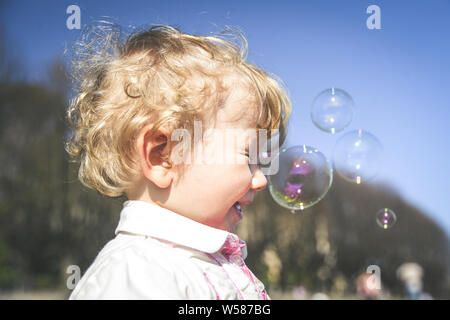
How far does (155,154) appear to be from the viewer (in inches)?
59.2

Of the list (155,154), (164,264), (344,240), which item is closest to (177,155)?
(155,154)

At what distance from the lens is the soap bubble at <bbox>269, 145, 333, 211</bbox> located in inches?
115

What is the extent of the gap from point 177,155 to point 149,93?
0.79ft

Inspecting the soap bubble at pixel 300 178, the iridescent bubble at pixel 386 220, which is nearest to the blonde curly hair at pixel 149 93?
the soap bubble at pixel 300 178

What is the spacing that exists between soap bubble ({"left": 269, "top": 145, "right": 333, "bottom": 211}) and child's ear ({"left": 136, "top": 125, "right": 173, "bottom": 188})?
1559 millimetres

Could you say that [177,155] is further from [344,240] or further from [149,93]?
[344,240]

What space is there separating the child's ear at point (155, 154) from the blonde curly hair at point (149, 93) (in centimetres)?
→ 3

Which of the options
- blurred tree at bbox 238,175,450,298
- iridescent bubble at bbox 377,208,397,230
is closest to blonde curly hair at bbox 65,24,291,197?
iridescent bubble at bbox 377,208,397,230

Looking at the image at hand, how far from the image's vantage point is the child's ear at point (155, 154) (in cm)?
147

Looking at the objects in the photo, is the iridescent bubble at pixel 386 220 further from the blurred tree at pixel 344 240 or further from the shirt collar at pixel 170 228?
the blurred tree at pixel 344 240

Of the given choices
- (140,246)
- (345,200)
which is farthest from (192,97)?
(345,200)

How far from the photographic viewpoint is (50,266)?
1129 cm

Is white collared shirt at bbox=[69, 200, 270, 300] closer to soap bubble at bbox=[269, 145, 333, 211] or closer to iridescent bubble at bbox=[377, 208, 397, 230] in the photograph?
soap bubble at bbox=[269, 145, 333, 211]
